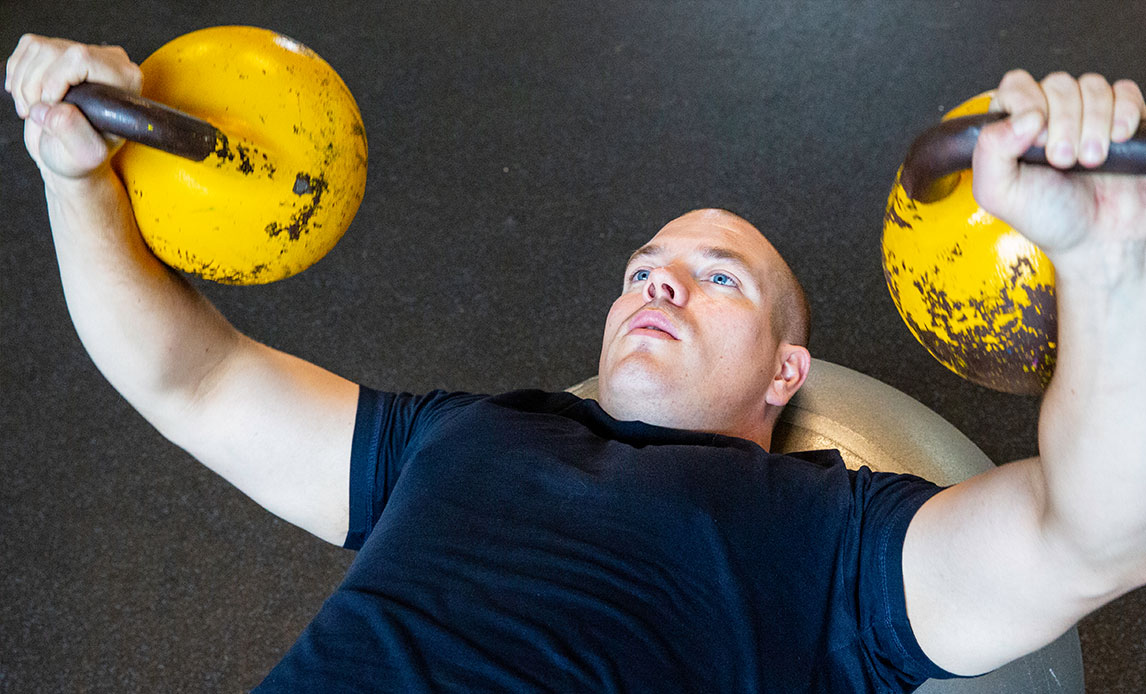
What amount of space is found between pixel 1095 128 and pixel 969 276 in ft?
0.66

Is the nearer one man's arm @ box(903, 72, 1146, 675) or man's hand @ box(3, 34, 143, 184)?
man's arm @ box(903, 72, 1146, 675)

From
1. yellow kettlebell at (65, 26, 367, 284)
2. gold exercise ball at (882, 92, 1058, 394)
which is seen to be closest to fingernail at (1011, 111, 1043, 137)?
gold exercise ball at (882, 92, 1058, 394)

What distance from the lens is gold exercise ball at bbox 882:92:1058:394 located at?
901mm

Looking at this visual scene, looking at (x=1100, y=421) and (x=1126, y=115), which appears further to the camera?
(x=1100, y=421)

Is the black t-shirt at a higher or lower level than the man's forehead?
lower

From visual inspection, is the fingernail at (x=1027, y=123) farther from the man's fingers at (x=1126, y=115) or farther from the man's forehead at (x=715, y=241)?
the man's forehead at (x=715, y=241)

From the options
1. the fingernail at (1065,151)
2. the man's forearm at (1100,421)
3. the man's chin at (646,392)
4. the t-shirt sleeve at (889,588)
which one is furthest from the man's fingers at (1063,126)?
the man's chin at (646,392)

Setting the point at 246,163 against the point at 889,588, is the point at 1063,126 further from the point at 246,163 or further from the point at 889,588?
the point at 246,163

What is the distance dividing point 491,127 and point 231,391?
1.43 m

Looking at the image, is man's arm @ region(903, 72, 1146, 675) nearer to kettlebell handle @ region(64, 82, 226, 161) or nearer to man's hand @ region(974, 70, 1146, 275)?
man's hand @ region(974, 70, 1146, 275)

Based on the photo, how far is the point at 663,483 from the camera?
4.08 ft

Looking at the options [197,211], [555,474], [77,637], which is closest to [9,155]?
[77,637]

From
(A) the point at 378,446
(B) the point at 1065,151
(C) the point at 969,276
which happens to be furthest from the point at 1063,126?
(A) the point at 378,446

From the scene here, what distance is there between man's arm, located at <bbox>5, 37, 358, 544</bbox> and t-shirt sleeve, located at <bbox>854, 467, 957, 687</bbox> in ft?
2.25
